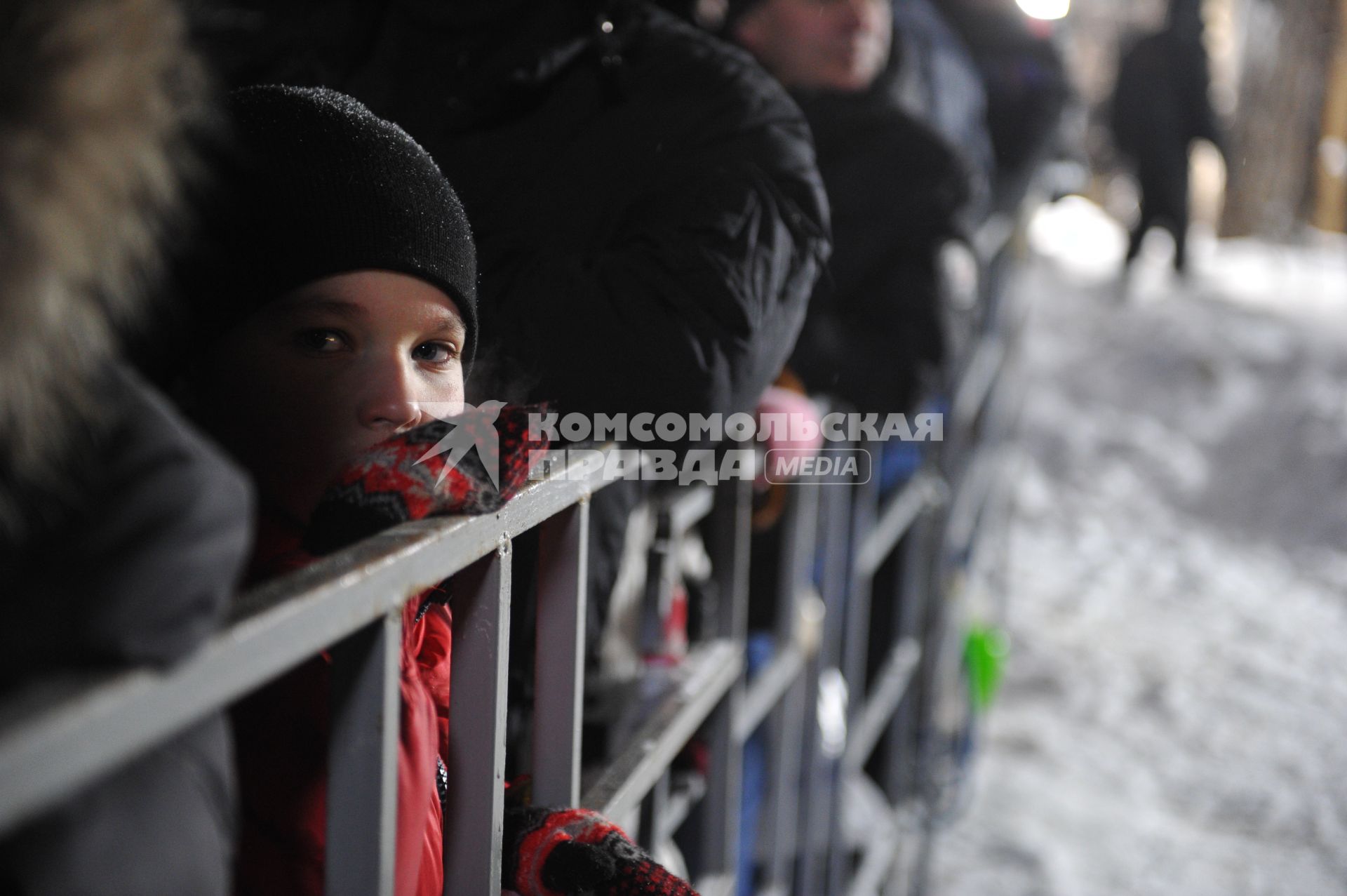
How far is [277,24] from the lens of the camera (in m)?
1.37

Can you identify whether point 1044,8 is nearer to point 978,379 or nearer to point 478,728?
point 978,379

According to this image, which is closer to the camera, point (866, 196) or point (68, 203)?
point (68, 203)

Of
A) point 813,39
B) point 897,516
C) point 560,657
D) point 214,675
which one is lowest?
point 897,516

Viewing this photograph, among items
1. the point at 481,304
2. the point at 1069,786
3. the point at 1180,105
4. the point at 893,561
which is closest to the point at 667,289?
the point at 481,304

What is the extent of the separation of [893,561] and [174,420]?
298 cm

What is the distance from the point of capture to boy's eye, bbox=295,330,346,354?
83 cm

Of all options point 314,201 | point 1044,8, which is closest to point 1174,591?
point 1044,8

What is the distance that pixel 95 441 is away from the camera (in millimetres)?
435

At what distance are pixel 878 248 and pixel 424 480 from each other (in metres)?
1.48

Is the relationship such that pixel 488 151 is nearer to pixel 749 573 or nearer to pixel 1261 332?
pixel 749 573

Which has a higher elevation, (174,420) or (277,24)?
(277,24)

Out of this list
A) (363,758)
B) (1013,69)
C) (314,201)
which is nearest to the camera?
(363,758)

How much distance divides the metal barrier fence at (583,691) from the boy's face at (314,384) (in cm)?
12

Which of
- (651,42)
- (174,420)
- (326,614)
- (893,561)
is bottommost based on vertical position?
(893,561)
